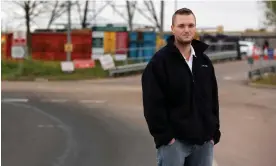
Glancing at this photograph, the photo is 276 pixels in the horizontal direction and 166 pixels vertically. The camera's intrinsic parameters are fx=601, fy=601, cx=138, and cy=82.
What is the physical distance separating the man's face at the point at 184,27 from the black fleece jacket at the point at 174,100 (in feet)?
0.28

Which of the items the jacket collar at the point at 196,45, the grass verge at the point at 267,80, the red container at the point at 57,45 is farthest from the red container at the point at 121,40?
the jacket collar at the point at 196,45

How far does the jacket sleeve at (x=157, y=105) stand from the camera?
155 inches

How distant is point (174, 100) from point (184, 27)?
0.49m

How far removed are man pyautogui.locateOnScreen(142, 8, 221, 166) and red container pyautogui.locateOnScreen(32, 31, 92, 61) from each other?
35.4 meters

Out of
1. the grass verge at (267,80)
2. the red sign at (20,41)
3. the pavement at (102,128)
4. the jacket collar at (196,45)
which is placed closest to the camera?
the jacket collar at (196,45)

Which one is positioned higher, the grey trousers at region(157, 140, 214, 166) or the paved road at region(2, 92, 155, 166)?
the grey trousers at region(157, 140, 214, 166)

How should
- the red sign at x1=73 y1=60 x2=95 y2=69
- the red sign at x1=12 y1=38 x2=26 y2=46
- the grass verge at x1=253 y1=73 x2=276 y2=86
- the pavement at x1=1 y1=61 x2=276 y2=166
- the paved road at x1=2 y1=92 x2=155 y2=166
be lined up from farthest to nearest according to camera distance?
the red sign at x1=73 y1=60 x2=95 y2=69 → the red sign at x1=12 y1=38 x2=26 y2=46 → the grass verge at x1=253 y1=73 x2=276 y2=86 → the pavement at x1=1 y1=61 x2=276 y2=166 → the paved road at x1=2 y1=92 x2=155 y2=166

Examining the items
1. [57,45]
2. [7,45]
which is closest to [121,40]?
[57,45]

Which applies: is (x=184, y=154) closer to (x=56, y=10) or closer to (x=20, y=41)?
(x=20, y=41)

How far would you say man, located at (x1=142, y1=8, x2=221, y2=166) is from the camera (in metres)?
3.96

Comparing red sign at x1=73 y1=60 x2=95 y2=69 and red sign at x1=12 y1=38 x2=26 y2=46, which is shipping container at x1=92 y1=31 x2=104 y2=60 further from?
red sign at x1=12 y1=38 x2=26 y2=46

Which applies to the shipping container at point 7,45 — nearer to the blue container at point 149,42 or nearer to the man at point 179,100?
the blue container at point 149,42

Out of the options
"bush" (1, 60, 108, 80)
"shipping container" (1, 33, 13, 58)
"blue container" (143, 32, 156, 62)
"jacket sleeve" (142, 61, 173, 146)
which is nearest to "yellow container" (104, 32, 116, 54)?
"blue container" (143, 32, 156, 62)

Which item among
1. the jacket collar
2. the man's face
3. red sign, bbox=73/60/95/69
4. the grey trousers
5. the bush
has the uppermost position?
the man's face
